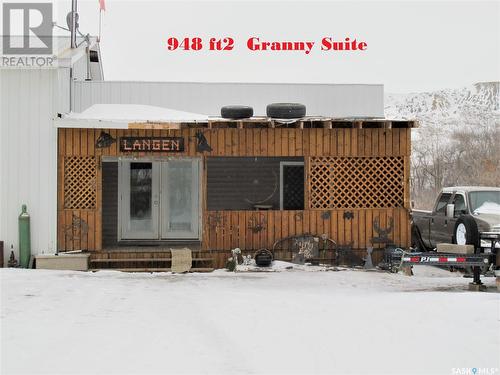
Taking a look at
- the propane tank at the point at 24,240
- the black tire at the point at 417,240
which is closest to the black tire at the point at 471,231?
the black tire at the point at 417,240

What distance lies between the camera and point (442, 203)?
15.4 m

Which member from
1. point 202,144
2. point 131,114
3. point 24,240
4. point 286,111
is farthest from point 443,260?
point 24,240

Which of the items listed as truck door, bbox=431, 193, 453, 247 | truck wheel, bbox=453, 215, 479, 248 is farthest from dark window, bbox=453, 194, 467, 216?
truck wheel, bbox=453, 215, 479, 248

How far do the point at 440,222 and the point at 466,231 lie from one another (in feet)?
8.27

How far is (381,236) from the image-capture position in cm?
Answer: 1320

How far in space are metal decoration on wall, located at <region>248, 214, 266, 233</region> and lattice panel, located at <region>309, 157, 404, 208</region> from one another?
1.09m

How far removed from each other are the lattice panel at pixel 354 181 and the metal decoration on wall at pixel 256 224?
3.56 feet

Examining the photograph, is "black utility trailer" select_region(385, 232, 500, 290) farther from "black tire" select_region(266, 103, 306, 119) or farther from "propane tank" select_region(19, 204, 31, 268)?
"propane tank" select_region(19, 204, 31, 268)

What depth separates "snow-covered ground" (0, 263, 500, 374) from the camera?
234 inches

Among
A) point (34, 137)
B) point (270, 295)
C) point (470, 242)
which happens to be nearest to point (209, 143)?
point (34, 137)

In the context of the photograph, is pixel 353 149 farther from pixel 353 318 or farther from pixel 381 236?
pixel 353 318

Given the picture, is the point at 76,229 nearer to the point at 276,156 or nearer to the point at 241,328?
the point at 276,156

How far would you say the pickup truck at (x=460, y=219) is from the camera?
12555 mm

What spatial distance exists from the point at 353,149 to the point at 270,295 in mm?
4724
